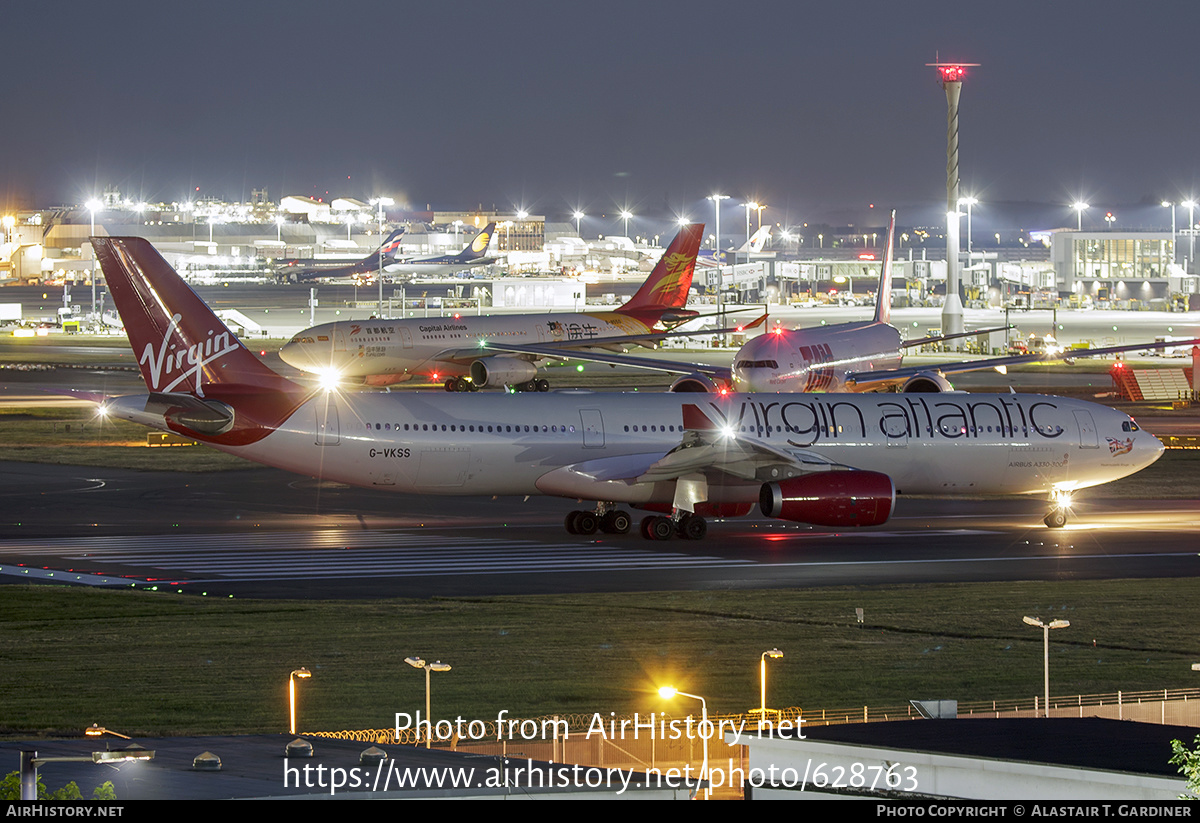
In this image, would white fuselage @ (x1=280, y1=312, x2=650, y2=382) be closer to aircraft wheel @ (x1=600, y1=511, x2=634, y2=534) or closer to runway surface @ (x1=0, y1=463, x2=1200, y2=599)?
runway surface @ (x1=0, y1=463, x2=1200, y2=599)

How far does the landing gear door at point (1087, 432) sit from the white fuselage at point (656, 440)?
40mm

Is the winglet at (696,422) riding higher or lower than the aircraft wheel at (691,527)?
higher

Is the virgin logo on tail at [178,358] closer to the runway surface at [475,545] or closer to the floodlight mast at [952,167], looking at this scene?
the runway surface at [475,545]

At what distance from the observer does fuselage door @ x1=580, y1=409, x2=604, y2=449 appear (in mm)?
39750

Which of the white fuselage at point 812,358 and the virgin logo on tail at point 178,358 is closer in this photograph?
the virgin logo on tail at point 178,358

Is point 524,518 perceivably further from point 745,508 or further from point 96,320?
point 96,320

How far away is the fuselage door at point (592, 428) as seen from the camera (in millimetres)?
39750

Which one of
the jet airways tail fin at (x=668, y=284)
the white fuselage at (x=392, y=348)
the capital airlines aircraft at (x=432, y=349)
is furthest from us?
the jet airways tail fin at (x=668, y=284)

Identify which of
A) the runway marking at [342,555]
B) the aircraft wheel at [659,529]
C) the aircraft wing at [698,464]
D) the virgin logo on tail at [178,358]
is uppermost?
the virgin logo on tail at [178,358]

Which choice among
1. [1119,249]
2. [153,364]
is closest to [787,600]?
[153,364]

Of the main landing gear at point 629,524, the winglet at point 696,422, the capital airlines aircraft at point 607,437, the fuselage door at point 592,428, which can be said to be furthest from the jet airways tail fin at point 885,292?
the winglet at point 696,422

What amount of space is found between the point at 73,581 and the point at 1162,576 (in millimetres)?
23803

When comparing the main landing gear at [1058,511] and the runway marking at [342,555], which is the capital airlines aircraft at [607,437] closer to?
the main landing gear at [1058,511]

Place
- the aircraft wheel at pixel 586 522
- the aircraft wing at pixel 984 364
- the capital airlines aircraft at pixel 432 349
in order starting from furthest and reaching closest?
the capital airlines aircraft at pixel 432 349
the aircraft wing at pixel 984 364
the aircraft wheel at pixel 586 522
